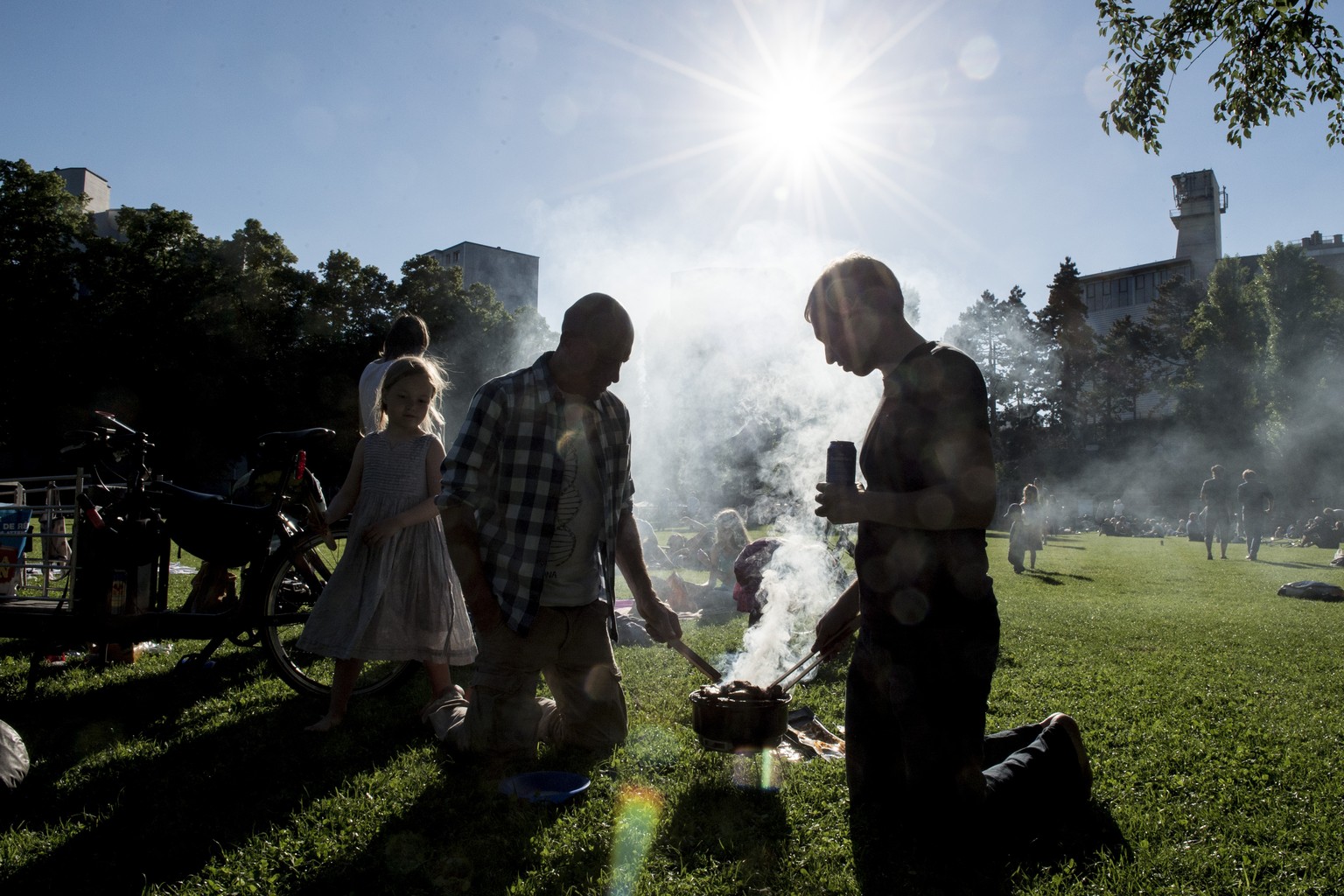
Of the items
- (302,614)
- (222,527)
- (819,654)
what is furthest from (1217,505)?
(222,527)

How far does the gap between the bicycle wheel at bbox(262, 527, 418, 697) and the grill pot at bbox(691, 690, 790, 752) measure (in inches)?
85.5

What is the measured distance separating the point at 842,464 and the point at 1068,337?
6967 centimetres

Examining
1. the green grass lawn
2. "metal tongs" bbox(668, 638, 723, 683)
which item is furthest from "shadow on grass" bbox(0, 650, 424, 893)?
"metal tongs" bbox(668, 638, 723, 683)

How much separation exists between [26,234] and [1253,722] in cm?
3601

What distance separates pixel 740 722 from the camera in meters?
3.35

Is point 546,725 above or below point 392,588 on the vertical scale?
below

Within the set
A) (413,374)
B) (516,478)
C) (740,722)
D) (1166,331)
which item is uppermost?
(1166,331)

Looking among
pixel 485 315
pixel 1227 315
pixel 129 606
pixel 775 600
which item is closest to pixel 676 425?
pixel 485 315

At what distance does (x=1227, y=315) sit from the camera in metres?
49.2

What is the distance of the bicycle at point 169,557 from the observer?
15.4 ft

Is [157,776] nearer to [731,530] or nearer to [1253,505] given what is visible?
[731,530]

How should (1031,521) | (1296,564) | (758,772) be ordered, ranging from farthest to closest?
(1296,564) < (1031,521) < (758,772)

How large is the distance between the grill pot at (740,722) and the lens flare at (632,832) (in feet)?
1.10

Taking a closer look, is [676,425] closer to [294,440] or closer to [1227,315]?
[294,440]
